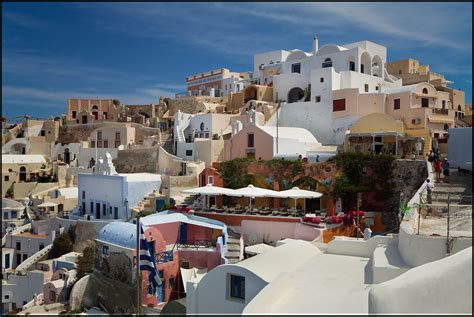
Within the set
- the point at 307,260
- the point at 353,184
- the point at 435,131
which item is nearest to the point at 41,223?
the point at 353,184

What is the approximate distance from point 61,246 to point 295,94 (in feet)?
69.3

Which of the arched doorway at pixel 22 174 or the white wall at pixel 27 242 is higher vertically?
the arched doorway at pixel 22 174

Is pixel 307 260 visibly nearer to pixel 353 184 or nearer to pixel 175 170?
pixel 353 184

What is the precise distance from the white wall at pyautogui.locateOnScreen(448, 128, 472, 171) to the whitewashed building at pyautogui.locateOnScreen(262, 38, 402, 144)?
9644 millimetres

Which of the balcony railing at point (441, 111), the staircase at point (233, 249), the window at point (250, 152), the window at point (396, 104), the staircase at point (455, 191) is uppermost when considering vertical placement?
the window at point (396, 104)

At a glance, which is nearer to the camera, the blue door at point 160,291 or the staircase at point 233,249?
the blue door at point 160,291

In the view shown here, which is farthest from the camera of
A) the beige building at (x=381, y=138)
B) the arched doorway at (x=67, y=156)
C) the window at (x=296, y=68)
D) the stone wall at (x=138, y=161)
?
the arched doorway at (x=67, y=156)

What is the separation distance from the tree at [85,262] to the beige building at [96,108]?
28455mm

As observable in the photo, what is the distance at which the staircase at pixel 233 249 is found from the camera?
17.7m

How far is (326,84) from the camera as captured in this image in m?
31.8

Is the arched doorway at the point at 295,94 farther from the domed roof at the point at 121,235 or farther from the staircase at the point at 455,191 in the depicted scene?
the domed roof at the point at 121,235

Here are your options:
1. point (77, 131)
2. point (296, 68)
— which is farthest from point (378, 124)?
point (77, 131)

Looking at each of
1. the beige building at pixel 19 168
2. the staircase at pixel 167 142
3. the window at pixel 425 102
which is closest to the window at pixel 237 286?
the window at pixel 425 102

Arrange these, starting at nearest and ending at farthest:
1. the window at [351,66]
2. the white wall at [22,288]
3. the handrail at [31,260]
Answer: the white wall at [22,288] → the handrail at [31,260] → the window at [351,66]
